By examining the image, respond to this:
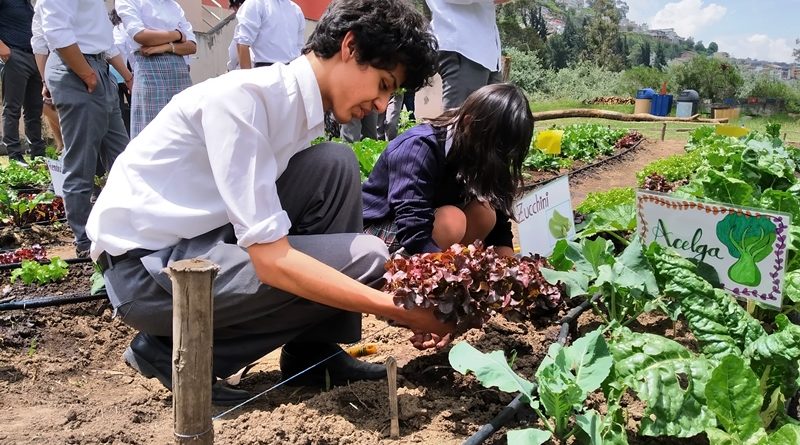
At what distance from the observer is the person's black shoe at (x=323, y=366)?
2.34 m

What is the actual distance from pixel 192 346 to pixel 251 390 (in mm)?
1134

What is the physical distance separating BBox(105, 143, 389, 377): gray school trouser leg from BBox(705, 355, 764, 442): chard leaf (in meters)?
1.03

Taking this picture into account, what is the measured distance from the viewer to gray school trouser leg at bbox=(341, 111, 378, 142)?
7.06 metres

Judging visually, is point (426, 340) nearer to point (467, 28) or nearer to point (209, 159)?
point (209, 159)

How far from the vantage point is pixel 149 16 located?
187 inches

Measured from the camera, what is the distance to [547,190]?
2.93 m

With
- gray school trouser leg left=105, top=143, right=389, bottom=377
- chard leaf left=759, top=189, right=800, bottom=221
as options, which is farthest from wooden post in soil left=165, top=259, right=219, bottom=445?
chard leaf left=759, top=189, right=800, bottom=221

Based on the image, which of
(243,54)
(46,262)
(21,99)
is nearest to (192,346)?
(46,262)

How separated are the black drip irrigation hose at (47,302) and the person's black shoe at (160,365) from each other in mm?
1083

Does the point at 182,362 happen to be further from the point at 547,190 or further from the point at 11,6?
the point at 11,6

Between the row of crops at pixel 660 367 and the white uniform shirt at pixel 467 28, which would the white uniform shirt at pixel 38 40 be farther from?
the row of crops at pixel 660 367

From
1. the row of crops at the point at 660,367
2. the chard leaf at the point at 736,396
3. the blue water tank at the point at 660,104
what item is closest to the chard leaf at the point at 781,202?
the row of crops at the point at 660,367

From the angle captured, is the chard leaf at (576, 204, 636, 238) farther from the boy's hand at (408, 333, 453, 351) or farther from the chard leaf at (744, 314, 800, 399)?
the chard leaf at (744, 314, 800, 399)

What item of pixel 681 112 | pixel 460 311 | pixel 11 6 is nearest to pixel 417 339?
pixel 460 311
